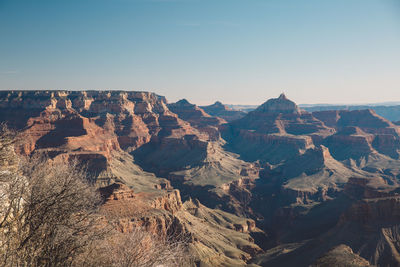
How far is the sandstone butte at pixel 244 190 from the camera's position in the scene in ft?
202

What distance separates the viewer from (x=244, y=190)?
424 feet

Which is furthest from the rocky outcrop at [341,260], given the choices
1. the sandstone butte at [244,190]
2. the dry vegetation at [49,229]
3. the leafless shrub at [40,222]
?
the leafless shrub at [40,222]

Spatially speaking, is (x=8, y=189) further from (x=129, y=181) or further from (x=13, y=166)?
(x=129, y=181)

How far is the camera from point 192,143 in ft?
580

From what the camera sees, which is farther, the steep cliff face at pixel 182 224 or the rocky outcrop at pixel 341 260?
the steep cliff face at pixel 182 224

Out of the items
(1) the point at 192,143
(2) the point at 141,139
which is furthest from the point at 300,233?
(2) the point at 141,139

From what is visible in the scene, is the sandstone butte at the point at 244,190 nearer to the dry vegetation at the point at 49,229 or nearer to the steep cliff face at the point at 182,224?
the steep cliff face at the point at 182,224

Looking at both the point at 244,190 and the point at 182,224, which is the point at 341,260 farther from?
the point at 244,190

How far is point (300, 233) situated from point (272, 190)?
48512 mm

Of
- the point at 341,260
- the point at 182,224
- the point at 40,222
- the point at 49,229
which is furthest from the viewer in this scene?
the point at 182,224

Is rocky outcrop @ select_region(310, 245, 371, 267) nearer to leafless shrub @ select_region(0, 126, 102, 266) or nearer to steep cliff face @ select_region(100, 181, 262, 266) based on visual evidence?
steep cliff face @ select_region(100, 181, 262, 266)

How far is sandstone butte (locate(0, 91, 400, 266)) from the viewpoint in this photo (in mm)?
61719

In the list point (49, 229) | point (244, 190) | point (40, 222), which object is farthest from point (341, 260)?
point (244, 190)

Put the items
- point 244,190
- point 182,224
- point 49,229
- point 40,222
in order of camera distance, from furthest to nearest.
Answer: point 244,190 → point 182,224 → point 49,229 → point 40,222
